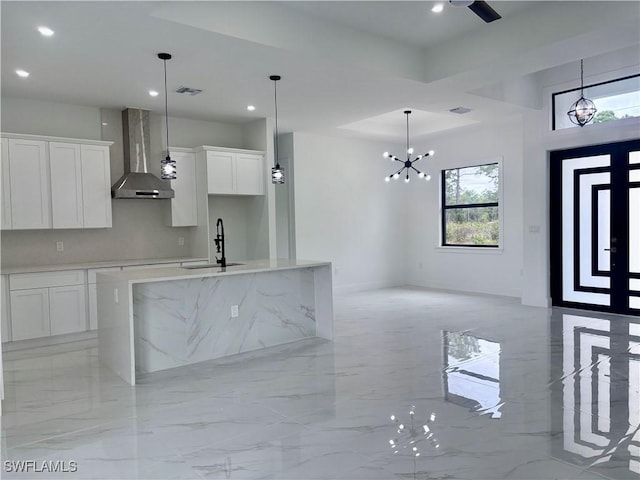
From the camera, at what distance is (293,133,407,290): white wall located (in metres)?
8.40

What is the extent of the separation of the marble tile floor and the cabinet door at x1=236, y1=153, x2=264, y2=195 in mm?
2748

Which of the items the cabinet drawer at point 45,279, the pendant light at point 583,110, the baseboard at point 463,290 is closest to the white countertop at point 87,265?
the cabinet drawer at point 45,279

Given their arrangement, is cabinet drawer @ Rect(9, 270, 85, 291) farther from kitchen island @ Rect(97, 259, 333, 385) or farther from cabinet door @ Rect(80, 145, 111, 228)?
kitchen island @ Rect(97, 259, 333, 385)

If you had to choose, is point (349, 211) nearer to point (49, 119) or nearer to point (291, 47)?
point (291, 47)

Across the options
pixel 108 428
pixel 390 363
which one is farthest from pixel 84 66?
pixel 390 363

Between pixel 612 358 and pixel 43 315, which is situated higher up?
pixel 43 315

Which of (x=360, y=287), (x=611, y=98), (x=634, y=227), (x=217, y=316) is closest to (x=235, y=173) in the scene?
(x=217, y=316)

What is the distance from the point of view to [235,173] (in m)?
6.84

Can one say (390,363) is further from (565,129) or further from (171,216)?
(565,129)

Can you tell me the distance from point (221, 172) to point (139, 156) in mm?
1110

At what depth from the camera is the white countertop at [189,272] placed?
4.07 m

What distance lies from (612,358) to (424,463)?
2.89 metres

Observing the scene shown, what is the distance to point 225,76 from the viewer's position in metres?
5.07

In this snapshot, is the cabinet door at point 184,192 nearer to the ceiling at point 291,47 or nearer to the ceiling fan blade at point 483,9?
the ceiling at point 291,47
